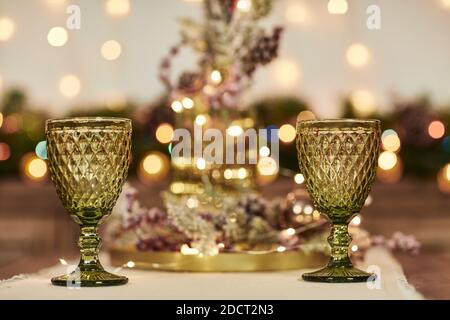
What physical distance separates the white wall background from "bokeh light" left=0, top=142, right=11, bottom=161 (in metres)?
0.21

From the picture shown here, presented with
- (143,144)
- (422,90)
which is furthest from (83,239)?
(422,90)

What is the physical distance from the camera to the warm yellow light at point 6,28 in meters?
3.31

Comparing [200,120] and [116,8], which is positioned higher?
[116,8]

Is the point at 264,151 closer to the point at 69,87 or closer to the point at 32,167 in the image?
the point at 32,167

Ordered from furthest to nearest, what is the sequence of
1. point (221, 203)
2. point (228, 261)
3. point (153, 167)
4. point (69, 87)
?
point (69, 87)
point (153, 167)
point (221, 203)
point (228, 261)

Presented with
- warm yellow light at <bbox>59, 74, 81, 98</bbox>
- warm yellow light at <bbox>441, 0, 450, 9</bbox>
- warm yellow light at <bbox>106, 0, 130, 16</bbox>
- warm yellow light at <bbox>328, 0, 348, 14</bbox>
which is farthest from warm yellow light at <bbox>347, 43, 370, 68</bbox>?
warm yellow light at <bbox>59, 74, 81, 98</bbox>

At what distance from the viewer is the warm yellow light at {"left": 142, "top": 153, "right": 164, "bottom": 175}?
117 inches

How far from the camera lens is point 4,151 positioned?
10.1 ft

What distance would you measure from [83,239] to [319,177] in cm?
36

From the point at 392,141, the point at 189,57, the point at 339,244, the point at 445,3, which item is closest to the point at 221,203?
the point at 339,244

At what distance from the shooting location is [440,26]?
3.24 meters

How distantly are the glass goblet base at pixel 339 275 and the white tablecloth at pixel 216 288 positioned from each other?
0.02 meters

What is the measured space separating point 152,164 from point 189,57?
1.52 ft

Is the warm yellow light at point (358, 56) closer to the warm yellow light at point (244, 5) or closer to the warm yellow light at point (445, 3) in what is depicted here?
the warm yellow light at point (445, 3)
